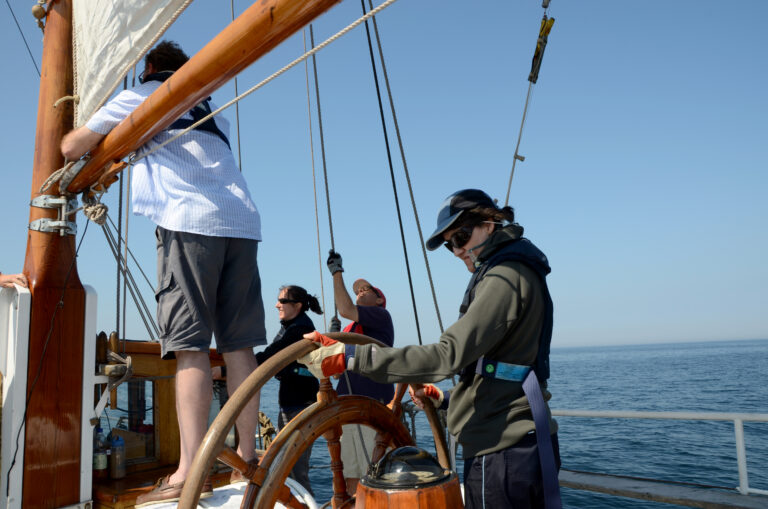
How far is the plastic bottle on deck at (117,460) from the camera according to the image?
2.69m

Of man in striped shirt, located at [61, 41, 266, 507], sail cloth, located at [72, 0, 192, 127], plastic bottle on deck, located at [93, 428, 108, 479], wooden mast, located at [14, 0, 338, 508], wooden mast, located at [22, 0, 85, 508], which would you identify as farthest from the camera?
plastic bottle on deck, located at [93, 428, 108, 479]

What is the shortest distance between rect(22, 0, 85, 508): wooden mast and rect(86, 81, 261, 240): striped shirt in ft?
2.25

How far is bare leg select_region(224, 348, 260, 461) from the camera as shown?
6.97ft

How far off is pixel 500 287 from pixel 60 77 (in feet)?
8.72

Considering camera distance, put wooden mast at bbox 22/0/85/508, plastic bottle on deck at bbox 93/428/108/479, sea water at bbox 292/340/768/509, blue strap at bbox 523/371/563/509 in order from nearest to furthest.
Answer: blue strap at bbox 523/371/563/509 → wooden mast at bbox 22/0/85/508 → plastic bottle on deck at bbox 93/428/108/479 → sea water at bbox 292/340/768/509

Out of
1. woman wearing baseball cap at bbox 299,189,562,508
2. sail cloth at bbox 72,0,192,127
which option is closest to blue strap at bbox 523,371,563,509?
woman wearing baseball cap at bbox 299,189,562,508

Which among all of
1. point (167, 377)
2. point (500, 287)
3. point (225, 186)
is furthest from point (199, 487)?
point (167, 377)

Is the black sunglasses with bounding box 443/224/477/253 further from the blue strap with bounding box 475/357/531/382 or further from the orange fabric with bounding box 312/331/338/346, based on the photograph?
the orange fabric with bounding box 312/331/338/346

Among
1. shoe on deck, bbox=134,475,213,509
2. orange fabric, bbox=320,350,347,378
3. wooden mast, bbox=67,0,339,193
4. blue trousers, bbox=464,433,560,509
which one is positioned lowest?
shoe on deck, bbox=134,475,213,509

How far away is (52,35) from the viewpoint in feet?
9.86

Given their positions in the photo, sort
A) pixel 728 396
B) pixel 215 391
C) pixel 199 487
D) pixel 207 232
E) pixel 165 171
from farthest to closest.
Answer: pixel 728 396 → pixel 215 391 → pixel 165 171 → pixel 207 232 → pixel 199 487

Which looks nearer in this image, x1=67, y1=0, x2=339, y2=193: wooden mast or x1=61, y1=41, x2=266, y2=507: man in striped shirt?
x1=67, y1=0, x2=339, y2=193: wooden mast

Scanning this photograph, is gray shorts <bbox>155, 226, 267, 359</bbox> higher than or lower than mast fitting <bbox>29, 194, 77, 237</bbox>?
lower

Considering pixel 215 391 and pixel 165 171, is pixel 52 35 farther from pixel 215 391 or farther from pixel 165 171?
pixel 215 391
